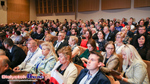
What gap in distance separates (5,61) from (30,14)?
50.9ft

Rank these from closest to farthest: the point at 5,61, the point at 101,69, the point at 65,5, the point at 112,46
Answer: the point at 101,69 → the point at 5,61 → the point at 112,46 → the point at 65,5

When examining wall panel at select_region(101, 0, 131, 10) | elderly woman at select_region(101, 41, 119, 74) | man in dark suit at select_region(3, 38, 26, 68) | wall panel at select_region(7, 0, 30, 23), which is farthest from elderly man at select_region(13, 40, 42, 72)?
wall panel at select_region(7, 0, 30, 23)

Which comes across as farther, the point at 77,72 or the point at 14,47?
the point at 14,47

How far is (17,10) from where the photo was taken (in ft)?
52.1

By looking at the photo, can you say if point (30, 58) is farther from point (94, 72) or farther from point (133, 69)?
point (133, 69)

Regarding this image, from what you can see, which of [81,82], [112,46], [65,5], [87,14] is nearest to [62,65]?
[81,82]

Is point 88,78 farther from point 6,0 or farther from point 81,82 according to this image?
point 6,0

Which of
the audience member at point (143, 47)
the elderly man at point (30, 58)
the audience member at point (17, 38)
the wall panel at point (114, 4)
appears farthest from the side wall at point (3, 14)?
the audience member at point (143, 47)

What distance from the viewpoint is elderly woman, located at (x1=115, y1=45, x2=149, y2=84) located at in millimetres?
2195

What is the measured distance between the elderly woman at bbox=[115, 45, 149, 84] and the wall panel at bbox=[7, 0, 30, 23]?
49.0ft

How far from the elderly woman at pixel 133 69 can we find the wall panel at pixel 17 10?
14.9m

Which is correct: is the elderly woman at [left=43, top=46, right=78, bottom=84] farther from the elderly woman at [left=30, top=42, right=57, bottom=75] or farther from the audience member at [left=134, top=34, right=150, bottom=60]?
the audience member at [left=134, top=34, right=150, bottom=60]

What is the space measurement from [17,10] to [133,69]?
1571cm

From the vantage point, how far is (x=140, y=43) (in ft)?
11.7
